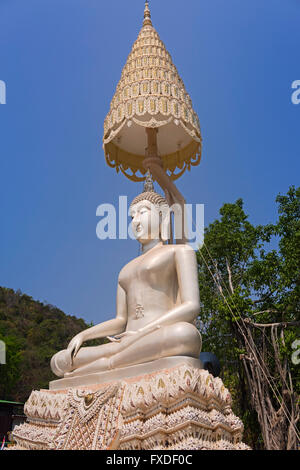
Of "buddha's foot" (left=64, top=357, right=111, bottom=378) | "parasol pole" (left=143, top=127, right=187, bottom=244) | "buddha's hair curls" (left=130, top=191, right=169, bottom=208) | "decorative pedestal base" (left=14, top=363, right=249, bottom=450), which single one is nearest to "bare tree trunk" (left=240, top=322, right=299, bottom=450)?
"parasol pole" (left=143, top=127, right=187, bottom=244)

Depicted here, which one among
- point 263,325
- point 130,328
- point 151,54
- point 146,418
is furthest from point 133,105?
point 263,325

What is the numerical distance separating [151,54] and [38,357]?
75.3ft

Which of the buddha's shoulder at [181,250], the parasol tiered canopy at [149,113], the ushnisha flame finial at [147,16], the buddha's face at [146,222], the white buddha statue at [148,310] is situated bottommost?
the white buddha statue at [148,310]

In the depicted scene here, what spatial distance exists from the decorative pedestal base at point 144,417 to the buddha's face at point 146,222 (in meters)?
1.86

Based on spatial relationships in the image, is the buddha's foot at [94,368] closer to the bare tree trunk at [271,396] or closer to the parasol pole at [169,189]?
the parasol pole at [169,189]

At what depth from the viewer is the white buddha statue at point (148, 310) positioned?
4.07 meters

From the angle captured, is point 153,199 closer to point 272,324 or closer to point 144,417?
point 144,417

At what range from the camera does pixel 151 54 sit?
619 cm

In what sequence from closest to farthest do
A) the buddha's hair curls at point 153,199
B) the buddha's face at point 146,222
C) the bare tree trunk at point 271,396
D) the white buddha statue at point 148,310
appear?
the white buddha statue at point 148,310 → the buddha's face at point 146,222 → the buddha's hair curls at point 153,199 → the bare tree trunk at point 271,396

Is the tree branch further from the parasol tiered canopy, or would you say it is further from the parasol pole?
the parasol pole

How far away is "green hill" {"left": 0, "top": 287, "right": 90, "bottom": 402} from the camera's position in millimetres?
21656

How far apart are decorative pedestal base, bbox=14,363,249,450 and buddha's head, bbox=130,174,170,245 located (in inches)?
73.8

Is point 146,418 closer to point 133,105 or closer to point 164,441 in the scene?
point 164,441

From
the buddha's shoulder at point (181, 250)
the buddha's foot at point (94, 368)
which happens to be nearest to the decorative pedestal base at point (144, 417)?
the buddha's foot at point (94, 368)
